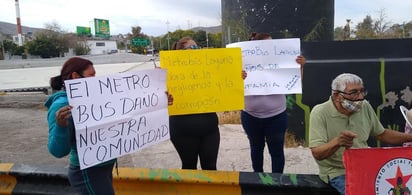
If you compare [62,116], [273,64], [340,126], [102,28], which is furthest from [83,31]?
[340,126]

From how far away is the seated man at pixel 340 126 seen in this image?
2.64 meters

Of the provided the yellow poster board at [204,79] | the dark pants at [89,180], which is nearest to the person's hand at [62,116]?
the dark pants at [89,180]

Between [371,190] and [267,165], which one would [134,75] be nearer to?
[371,190]

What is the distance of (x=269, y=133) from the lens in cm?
346

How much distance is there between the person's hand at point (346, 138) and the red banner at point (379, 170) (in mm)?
61

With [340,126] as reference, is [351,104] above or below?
above

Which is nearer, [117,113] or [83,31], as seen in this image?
[117,113]

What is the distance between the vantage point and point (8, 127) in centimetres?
767

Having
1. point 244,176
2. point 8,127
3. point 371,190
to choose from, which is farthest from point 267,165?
point 8,127

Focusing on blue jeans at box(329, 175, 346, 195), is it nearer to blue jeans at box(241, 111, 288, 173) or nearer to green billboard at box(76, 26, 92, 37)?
blue jeans at box(241, 111, 288, 173)

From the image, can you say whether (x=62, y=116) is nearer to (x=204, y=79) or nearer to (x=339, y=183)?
(x=204, y=79)

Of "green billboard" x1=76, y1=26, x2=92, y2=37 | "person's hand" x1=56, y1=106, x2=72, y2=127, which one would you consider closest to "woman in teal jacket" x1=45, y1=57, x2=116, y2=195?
"person's hand" x1=56, y1=106, x2=72, y2=127

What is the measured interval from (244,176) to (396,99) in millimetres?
2441

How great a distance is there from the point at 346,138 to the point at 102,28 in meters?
129
